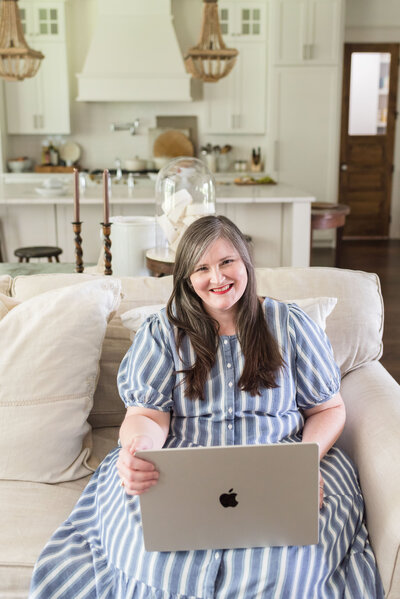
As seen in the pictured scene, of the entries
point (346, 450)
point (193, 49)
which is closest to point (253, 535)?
point (346, 450)

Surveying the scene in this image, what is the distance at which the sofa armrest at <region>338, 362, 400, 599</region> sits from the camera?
1274mm

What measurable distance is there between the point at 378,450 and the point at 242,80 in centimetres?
605

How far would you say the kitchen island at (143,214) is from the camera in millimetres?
4352

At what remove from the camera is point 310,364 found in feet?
5.02

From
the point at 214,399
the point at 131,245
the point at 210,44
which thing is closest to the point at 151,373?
the point at 214,399

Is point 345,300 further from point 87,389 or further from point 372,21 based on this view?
point 372,21

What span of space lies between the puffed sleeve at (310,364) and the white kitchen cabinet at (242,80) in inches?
229

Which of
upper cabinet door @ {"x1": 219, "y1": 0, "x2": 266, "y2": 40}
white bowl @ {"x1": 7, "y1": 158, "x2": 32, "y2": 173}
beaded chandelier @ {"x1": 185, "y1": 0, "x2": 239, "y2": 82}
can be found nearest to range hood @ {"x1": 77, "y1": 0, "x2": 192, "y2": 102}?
upper cabinet door @ {"x1": 219, "y1": 0, "x2": 266, "y2": 40}

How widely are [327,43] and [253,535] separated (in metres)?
6.30

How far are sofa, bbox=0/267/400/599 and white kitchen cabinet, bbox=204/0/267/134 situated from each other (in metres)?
5.41

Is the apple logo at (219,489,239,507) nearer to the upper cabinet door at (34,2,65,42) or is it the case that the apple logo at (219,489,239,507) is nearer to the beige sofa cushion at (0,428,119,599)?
the beige sofa cushion at (0,428,119,599)

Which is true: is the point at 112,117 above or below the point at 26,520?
above

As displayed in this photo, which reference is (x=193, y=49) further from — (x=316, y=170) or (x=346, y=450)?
(x=346, y=450)

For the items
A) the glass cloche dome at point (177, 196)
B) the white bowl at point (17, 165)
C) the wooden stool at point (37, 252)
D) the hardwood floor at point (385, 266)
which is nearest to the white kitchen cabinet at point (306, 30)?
the hardwood floor at point (385, 266)
